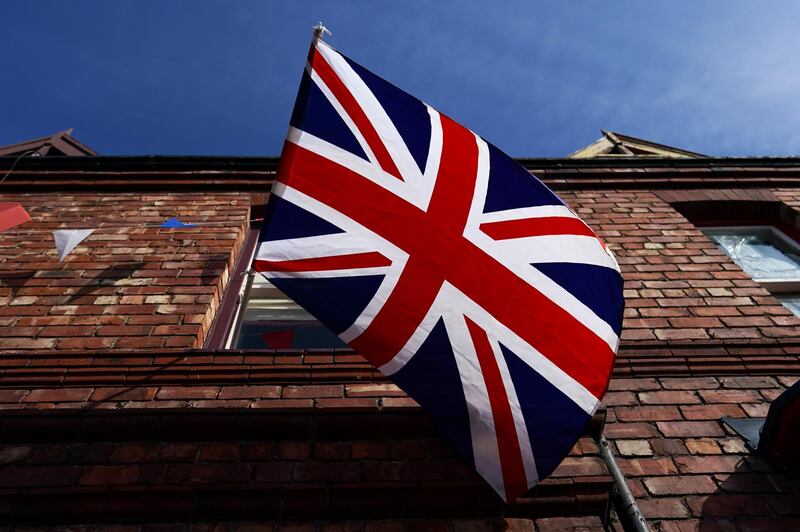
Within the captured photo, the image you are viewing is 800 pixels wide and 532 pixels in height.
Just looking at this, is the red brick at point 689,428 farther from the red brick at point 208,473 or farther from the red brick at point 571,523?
the red brick at point 208,473

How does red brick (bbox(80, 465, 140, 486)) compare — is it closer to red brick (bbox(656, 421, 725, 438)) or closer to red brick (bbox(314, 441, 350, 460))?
red brick (bbox(314, 441, 350, 460))

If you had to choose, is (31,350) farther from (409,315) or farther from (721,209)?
(721,209)

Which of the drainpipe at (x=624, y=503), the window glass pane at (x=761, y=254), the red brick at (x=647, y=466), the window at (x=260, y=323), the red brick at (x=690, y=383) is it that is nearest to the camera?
the drainpipe at (x=624, y=503)

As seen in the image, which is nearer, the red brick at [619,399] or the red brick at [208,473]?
the red brick at [208,473]

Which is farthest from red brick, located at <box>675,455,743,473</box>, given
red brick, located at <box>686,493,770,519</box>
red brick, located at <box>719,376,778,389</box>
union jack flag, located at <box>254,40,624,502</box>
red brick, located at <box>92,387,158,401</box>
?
red brick, located at <box>92,387,158,401</box>

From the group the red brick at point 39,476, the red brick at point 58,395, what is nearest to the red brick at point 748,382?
the red brick at point 39,476

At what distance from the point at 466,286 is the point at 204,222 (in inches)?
109

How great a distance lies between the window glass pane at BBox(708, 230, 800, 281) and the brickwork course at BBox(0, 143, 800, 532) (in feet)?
2.21

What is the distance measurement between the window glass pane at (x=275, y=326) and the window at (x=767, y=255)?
139 inches

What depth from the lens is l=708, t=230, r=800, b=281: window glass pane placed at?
4378 millimetres

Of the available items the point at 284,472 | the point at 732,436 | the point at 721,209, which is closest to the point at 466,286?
the point at 284,472

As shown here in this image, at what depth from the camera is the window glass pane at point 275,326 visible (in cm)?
340

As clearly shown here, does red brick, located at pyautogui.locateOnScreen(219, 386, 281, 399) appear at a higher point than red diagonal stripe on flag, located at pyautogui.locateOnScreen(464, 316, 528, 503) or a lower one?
higher

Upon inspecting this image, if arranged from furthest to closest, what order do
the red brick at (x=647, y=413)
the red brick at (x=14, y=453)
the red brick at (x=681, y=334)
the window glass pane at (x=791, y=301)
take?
1. the window glass pane at (x=791, y=301)
2. the red brick at (x=681, y=334)
3. the red brick at (x=647, y=413)
4. the red brick at (x=14, y=453)
